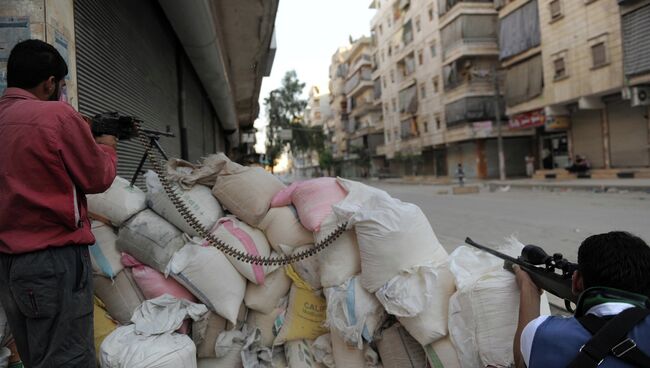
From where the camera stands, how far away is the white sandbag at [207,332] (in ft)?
6.84

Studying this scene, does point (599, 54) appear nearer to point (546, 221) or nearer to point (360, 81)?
point (546, 221)

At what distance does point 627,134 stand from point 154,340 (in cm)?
2038

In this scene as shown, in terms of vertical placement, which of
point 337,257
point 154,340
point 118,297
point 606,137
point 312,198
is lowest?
point 154,340

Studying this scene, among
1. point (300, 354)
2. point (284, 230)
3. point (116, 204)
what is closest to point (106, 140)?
point (116, 204)

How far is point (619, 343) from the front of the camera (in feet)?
3.30

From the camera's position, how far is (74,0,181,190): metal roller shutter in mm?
3168

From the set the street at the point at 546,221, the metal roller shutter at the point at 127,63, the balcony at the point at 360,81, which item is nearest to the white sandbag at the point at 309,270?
the metal roller shutter at the point at 127,63

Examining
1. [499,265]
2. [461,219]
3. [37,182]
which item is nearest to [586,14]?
[461,219]

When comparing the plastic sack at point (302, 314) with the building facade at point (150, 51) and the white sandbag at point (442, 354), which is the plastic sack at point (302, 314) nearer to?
the white sandbag at point (442, 354)

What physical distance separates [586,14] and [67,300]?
21434mm

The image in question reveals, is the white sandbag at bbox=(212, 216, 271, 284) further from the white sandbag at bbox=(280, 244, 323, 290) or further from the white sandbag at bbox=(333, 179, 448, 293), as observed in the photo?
the white sandbag at bbox=(333, 179, 448, 293)

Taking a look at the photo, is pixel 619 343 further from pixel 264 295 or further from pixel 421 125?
pixel 421 125

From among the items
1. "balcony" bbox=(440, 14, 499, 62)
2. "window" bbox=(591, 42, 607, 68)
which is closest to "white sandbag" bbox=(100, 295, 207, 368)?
"window" bbox=(591, 42, 607, 68)

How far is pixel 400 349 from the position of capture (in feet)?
6.73
